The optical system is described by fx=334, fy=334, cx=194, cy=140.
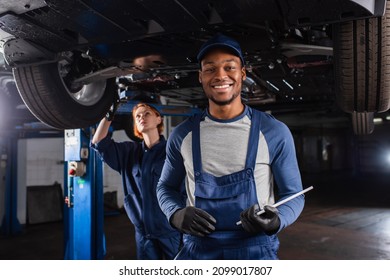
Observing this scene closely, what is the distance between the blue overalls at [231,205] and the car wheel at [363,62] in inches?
17.4

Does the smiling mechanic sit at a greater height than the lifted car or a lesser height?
lesser

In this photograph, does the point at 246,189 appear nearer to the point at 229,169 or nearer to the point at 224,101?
the point at 229,169

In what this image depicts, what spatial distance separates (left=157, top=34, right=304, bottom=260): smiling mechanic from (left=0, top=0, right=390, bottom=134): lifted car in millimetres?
231

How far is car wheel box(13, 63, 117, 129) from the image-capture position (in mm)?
1682

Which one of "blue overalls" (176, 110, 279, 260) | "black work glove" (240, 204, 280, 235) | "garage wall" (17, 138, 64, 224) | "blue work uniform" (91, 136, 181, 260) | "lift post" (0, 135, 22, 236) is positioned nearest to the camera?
"black work glove" (240, 204, 280, 235)

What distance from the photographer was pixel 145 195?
1.95 meters

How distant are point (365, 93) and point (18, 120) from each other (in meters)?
3.56

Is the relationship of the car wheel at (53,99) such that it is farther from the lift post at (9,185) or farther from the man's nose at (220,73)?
the lift post at (9,185)

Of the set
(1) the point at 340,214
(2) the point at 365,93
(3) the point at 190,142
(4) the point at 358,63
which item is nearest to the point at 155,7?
(3) the point at 190,142

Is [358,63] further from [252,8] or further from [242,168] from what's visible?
[242,168]

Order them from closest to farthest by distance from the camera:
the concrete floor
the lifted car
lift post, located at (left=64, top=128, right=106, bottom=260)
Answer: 1. the lifted car
2. lift post, located at (left=64, top=128, right=106, bottom=260)
3. the concrete floor

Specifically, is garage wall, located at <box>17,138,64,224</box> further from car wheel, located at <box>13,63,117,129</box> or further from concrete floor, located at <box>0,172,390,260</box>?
car wheel, located at <box>13,63,117,129</box>

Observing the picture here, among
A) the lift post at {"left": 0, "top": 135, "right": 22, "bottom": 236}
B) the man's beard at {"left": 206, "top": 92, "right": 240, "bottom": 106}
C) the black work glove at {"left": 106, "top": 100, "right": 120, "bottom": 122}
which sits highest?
the black work glove at {"left": 106, "top": 100, "right": 120, "bottom": 122}

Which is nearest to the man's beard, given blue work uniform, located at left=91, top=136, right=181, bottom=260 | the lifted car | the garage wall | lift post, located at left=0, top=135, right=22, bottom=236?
the lifted car
